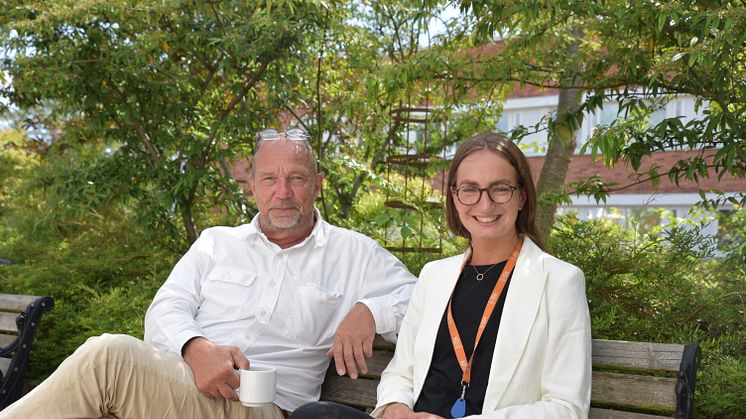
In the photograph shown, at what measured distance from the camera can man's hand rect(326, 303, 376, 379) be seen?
10.9 feet

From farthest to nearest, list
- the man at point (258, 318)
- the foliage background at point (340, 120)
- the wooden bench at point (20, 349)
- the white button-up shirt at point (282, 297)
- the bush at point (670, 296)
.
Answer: the wooden bench at point (20, 349) → the foliage background at point (340, 120) → the bush at point (670, 296) → the white button-up shirt at point (282, 297) → the man at point (258, 318)

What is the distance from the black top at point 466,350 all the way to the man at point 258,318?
1.36 ft

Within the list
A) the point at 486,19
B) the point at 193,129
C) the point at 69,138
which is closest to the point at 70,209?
the point at 193,129

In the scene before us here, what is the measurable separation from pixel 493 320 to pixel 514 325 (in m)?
0.11

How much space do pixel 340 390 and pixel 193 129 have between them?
407 centimetres

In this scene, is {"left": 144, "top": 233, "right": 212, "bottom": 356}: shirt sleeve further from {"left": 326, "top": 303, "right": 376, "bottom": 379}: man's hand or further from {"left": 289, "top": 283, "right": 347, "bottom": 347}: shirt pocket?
{"left": 326, "top": 303, "right": 376, "bottom": 379}: man's hand

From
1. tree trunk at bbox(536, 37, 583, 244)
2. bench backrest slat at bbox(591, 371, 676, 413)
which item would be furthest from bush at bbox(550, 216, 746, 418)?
bench backrest slat at bbox(591, 371, 676, 413)

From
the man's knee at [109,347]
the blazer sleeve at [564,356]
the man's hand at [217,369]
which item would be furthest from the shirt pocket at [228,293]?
the blazer sleeve at [564,356]

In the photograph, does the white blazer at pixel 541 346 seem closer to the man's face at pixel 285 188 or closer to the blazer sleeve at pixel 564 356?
Answer: the blazer sleeve at pixel 564 356

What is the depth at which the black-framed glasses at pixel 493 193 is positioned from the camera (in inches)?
116

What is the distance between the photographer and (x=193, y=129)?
23.7ft

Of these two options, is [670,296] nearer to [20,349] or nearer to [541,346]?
[541,346]

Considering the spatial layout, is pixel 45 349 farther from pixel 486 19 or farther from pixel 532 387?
pixel 532 387

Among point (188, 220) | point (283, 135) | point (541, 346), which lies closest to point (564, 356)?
point (541, 346)
